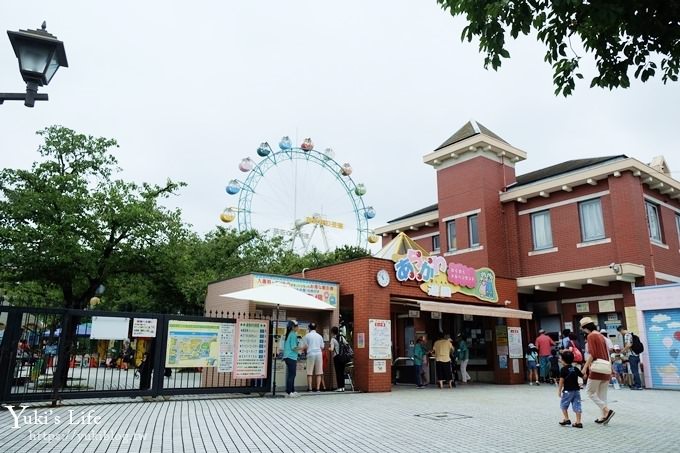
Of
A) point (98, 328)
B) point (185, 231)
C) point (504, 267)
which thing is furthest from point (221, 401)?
point (504, 267)

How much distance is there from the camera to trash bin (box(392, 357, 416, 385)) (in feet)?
59.6

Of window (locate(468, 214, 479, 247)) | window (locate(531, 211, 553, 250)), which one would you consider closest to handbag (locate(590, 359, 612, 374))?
window (locate(531, 211, 553, 250))

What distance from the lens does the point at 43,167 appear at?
14328 mm

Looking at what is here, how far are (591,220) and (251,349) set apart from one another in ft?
47.5

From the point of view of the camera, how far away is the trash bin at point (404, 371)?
18.2 m

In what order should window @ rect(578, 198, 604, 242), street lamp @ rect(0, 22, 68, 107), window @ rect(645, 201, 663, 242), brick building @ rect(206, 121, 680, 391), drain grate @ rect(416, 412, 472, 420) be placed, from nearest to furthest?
street lamp @ rect(0, 22, 68, 107) < drain grate @ rect(416, 412, 472, 420) < brick building @ rect(206, 121, 680, 391) < window @ rect(578, 198, 604, 242) < window @ rect(645, 201, 663, 242)

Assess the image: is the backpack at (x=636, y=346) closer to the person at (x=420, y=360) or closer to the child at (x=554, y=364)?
the child at (x=554, y=364)

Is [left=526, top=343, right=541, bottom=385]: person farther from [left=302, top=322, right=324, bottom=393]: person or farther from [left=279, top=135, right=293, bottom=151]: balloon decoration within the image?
[left=279, top=135, right=293, bottom=151]: balloon decoration

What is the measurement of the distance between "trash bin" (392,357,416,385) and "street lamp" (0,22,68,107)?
15128mm

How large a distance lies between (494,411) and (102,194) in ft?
38.2

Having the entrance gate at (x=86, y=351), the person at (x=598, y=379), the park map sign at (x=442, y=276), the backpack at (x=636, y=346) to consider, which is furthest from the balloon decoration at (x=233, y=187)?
the person at (x=598, y=379)

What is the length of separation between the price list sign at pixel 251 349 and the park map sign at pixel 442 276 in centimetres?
468

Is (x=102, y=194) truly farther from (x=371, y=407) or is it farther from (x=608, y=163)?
(x=608, y=163)

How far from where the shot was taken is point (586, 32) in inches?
228
